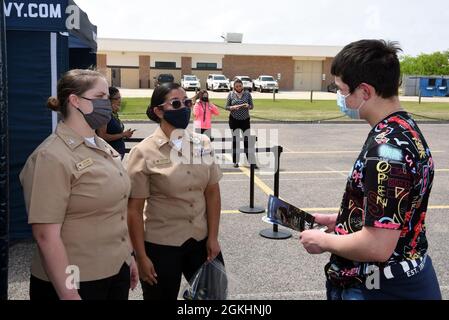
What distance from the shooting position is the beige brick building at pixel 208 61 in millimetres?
54938

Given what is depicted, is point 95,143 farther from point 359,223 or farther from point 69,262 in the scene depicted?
point 359,223

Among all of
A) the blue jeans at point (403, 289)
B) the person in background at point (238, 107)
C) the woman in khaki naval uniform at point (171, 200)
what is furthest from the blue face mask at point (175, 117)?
the person in background at point (238, 107)

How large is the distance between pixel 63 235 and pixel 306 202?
593cm

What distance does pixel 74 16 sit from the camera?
213 inches

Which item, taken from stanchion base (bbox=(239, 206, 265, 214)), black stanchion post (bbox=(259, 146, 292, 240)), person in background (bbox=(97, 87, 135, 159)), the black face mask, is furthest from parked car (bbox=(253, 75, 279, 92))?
the black face mask

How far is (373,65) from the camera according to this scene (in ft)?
6.43

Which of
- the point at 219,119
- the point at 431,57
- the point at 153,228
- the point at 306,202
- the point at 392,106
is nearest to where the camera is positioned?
the point at 392,106

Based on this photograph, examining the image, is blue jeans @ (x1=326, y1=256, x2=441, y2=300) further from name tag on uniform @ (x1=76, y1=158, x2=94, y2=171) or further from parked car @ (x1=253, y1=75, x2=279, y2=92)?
parked car @ (x1=253, y1=75, x2=279, y2=92)

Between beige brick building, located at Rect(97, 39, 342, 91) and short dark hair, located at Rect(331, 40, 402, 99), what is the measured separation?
52.1 m

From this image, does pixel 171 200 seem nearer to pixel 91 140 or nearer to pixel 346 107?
pixel 91 140

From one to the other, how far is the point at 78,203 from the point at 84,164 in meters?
0.20

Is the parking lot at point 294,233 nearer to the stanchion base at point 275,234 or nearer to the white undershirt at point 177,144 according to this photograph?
the stanchion base at point 275,234
